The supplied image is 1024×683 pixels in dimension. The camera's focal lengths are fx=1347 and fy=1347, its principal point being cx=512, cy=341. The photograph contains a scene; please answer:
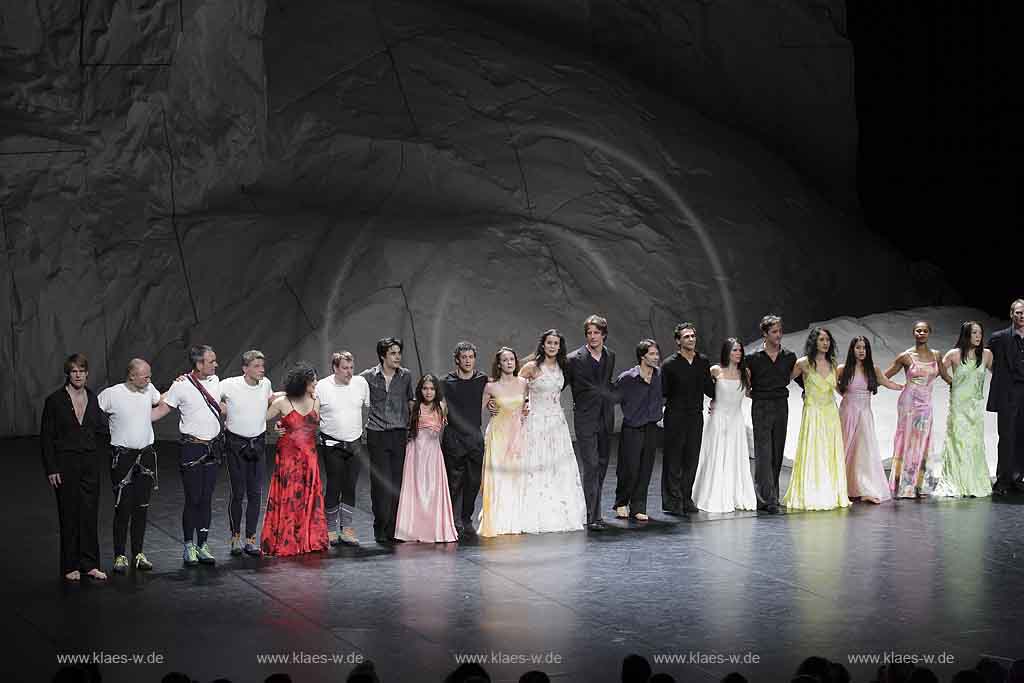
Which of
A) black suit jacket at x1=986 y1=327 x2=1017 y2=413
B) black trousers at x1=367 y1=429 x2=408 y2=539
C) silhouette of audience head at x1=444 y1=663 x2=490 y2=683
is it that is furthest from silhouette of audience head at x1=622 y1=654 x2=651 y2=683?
black suit jacket at x1=986 y1=327 x2=1017 y2=413

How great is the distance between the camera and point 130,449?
734 centimetres

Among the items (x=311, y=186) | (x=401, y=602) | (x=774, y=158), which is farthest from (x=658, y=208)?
(x=401, y=602)

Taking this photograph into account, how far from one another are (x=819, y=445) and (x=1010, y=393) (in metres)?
1.85

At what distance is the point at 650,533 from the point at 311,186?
754 centimetres

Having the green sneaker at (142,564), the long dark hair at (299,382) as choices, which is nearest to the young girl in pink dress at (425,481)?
the long dark hair at (299,382)

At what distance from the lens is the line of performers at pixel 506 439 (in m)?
7.40

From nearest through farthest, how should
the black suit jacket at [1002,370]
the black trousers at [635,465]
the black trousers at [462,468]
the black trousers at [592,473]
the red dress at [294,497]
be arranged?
the red dress at [294,497] < the black trousers at [462,468] < the black trousers at [592,473] < the black trousers at [635,465] < the black suit jacket at [1002,370]

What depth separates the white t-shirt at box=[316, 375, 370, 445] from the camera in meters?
8.10

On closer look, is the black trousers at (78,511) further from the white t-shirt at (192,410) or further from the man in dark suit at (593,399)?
the man in dark suit at (593,399)

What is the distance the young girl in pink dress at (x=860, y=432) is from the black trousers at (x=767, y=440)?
0.49 m

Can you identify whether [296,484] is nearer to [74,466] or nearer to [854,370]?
[74,466]

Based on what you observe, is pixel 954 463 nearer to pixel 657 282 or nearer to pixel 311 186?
pixel 657 282

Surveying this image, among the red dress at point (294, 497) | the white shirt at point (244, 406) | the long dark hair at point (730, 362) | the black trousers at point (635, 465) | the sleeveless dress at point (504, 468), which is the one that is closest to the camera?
the white shirt at point (244, 406)
